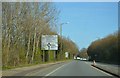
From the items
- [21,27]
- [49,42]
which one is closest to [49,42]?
[49,42]

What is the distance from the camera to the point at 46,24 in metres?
64.0

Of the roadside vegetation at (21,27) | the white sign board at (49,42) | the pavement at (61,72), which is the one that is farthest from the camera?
the white sign board at (49,42)

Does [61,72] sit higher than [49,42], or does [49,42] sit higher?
[49,42]

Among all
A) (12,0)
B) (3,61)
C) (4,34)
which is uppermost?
(12,0)

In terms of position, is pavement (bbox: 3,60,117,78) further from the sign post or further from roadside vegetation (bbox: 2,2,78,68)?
the sign post

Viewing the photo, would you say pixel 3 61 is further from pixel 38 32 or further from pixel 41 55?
pixel 41 55

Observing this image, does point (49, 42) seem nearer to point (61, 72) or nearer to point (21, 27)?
point (21, 27)

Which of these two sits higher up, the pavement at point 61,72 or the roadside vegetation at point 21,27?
the roadside vegetation at point 21,27

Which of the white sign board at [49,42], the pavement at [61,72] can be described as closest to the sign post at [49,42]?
the white sign board at [49,42]

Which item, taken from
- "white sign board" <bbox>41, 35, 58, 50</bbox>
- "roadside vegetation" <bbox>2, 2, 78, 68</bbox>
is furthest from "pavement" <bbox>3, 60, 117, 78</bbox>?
"white sign board" <bbox>41, 35, 58, 50</bbox>

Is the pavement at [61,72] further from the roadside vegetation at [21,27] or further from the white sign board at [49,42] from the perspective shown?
the white sign board at [49,42]

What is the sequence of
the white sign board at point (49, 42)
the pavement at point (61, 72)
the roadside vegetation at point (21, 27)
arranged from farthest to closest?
1. the white sign board at point (49, 42)
2. the roadside vegetation at point (21, 27)
3. the pavement at point (61, 72)

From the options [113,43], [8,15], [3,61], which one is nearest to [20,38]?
[8,15]

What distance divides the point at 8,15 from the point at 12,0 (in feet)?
7.45
